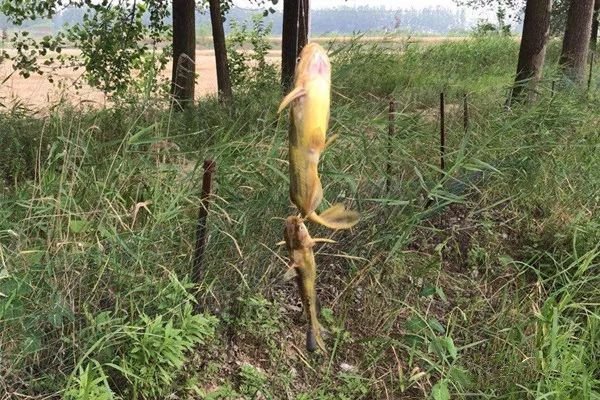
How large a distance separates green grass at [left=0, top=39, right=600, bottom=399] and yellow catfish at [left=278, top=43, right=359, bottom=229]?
1.43 m

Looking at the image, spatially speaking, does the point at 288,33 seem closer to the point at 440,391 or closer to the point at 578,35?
the point at 578,35

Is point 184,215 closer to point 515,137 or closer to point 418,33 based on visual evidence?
point 515,137

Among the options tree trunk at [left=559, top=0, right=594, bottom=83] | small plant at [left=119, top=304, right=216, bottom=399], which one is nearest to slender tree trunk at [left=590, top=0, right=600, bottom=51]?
tree trunk at [left=559, top=0, right=594, bottom=83]

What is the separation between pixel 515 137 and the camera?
425 centimetres

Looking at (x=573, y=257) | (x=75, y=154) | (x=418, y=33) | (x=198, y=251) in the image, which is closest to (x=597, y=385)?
(x=573, y=257)

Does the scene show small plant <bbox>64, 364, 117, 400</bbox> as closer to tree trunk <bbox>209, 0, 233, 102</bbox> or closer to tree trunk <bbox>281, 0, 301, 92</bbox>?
tree trunk <bbox>281, 0, 301, 92</bbox>

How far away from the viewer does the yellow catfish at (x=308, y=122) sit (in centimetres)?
87

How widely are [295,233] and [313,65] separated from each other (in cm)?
34

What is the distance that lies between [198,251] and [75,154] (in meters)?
Answer: 0.64

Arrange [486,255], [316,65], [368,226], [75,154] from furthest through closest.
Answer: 1. [486,255]
2. [368,226]
3. [75,154]
4. [316,65]

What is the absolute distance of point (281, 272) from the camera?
2945 mm

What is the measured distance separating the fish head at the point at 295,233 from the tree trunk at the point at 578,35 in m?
8.38

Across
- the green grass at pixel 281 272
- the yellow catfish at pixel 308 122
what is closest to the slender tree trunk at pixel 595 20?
the green grass at pixel 281 272

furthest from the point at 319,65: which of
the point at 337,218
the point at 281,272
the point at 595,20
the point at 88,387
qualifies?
the point at 595,20
